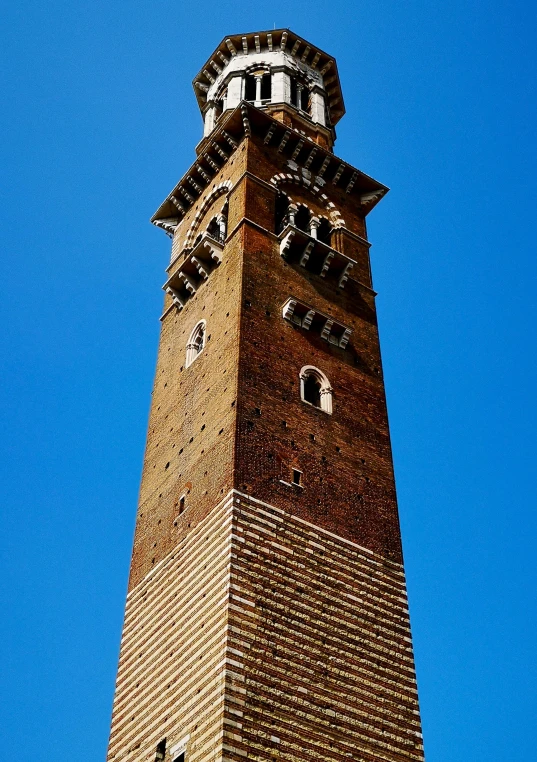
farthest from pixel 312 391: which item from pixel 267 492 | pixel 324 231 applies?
pixel 324 231

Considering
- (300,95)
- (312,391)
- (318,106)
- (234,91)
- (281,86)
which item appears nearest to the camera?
(312,391)

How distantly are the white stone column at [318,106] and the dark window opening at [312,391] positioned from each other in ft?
34.4

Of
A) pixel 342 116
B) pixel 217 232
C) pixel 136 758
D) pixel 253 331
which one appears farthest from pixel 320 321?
pixel 342 116

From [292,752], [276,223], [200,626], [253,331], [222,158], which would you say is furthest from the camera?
[222,158]

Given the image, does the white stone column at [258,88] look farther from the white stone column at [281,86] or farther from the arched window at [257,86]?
the white stone column at [281,86]

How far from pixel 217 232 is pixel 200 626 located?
1103 centimetres

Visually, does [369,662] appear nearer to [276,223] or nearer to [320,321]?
[320,321]

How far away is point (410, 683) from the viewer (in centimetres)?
1756

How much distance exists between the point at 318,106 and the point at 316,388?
11539 millimetres

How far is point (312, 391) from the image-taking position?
69.5 ft

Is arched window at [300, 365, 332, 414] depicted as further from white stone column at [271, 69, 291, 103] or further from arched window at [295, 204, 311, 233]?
white stone column at [271, 69, 291, 103]

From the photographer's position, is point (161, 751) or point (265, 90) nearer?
point (161, 751)

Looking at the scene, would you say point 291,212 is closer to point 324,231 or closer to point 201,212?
point 324,231

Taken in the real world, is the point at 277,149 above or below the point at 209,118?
below
